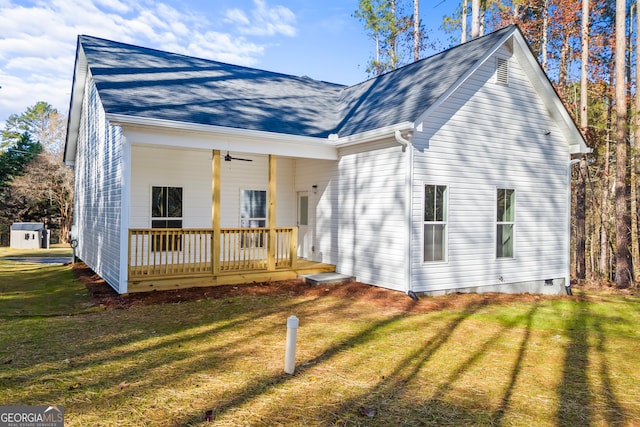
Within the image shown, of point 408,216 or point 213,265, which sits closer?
point 408,216

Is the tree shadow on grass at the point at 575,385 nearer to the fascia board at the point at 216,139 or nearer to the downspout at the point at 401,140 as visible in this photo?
the downspout at the point at 401,140

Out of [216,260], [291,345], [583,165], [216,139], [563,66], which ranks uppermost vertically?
[563,66]

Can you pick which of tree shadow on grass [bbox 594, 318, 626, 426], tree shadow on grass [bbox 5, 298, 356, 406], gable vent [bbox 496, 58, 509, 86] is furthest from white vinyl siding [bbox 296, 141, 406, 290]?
tree shadow on grass [bbox 594, 318, 626, 426]

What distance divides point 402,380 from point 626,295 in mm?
10439

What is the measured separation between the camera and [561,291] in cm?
1133

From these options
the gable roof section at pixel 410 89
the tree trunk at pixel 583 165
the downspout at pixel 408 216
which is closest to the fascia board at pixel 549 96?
the gable roof section at pixel 410 89

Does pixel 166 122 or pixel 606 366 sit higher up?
pixel 166 122

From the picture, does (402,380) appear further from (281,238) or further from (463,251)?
(281,238)

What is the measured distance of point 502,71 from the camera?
33.2ft

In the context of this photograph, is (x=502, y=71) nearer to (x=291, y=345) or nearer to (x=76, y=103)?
(x=291, y=345)

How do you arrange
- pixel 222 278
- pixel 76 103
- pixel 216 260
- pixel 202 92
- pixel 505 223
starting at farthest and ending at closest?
pixel 76 103 < pixel 202 92 < pixel 505 223 < pixel 222 278 < pixel 216 260

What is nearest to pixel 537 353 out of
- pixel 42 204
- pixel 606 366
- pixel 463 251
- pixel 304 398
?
pixel 606 366

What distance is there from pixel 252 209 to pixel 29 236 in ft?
64.1

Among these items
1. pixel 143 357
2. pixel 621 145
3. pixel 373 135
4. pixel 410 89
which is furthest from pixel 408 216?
pixel 621 145
